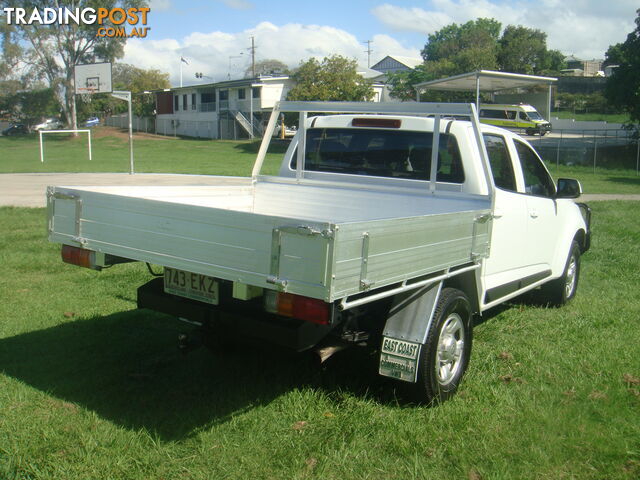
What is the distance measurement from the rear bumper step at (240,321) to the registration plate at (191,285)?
0.06 meters

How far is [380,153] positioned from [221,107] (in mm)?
61761

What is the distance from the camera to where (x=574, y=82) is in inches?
3022

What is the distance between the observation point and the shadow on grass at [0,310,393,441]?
165 inches

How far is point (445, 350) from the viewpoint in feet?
14.6

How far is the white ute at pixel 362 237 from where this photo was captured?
341 centimetres

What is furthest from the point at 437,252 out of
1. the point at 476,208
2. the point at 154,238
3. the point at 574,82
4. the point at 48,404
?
the point at 574,82

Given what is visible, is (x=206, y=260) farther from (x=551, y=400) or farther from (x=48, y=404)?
(x=551, y=400)

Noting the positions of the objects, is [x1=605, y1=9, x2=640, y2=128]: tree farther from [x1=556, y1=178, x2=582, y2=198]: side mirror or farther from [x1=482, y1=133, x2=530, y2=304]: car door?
[x1=482, y1=133, x2=530, y2=304]: car door

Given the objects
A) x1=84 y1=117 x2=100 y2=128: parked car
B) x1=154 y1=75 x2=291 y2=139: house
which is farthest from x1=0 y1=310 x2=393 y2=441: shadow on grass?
x1=84 y1=117 x2=100 y2=128: parked car

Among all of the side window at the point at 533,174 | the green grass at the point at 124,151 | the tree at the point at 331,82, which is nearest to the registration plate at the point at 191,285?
the side window at the point at 533,174

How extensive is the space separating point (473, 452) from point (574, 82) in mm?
80534

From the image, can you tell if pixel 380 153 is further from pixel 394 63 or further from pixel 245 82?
pixel 394 63

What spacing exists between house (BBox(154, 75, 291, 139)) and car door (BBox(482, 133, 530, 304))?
49.6 metres

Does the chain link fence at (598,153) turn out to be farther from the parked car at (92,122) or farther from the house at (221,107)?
the parked car at (92,122)
